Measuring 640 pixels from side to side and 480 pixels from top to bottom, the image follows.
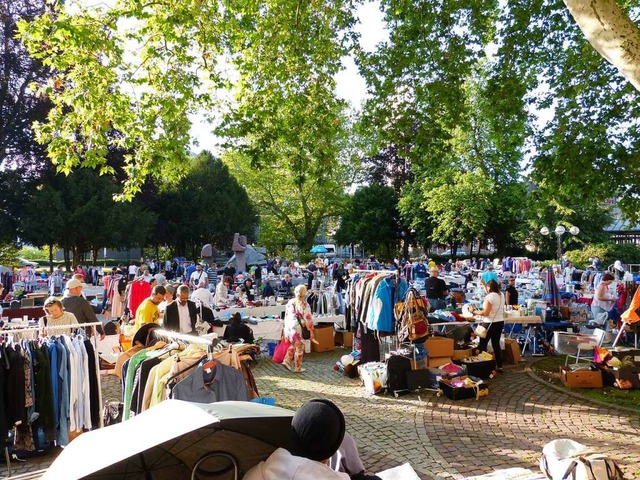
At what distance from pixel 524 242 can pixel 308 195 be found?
675 inches

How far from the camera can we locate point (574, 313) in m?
12.8

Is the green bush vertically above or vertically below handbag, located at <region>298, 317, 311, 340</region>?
above

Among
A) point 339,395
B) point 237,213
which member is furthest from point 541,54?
point 237,213

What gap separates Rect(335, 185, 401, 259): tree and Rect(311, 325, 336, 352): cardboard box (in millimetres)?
30641

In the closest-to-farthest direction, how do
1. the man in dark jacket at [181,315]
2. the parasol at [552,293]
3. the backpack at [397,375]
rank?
the man in dark jacket at [181,315]
the backpack at [397,375]
the parasol at [552,293]

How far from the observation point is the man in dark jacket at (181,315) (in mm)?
7699

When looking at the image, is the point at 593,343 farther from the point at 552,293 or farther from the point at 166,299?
the point at 166,299

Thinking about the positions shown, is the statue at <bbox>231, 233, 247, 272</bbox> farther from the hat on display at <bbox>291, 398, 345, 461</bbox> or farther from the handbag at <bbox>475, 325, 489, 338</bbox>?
the hat on display at <bbox>291, 398, 345, 461</bbox>

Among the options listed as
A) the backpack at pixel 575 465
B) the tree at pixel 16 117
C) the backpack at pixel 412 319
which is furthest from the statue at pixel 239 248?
the backpack at pixel 575 465

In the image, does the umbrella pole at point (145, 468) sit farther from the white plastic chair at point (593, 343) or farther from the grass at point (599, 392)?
the white plastic chair at point (593, 343)

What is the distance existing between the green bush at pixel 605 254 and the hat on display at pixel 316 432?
3084 cm

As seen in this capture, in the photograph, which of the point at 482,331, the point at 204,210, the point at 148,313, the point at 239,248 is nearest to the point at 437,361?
the point at 482,331

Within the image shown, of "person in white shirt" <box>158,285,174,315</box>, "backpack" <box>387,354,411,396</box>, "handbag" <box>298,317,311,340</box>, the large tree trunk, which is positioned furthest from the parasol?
the large tree trunk

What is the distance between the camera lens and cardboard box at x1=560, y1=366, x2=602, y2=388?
822 centimetres
